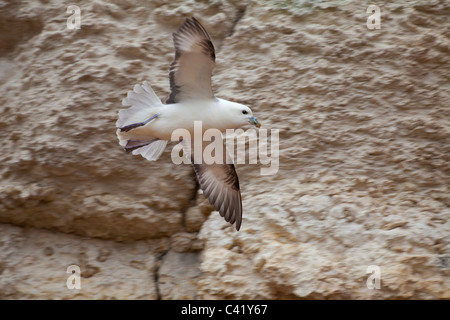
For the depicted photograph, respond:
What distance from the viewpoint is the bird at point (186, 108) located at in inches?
117

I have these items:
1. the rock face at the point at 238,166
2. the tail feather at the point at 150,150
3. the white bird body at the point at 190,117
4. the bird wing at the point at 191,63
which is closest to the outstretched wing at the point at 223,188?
the rock face at the point at 238,166

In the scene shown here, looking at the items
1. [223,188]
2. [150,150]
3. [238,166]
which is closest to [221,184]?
[223,188]

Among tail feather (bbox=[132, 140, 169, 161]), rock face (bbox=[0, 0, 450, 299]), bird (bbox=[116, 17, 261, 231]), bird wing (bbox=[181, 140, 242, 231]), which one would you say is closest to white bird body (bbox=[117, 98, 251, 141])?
bird (bbox=[116, 17, 261, 231])

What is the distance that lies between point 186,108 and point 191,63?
0.24m

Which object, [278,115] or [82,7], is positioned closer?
[278,115]

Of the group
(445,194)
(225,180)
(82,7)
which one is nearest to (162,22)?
(82,7)

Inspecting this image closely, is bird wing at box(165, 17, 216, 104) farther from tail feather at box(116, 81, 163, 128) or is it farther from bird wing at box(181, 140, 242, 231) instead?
bird wing at box(181, 140, 242, 231)

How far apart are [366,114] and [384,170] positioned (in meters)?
0.40

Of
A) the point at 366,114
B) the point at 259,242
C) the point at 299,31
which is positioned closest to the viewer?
the point at 259,242

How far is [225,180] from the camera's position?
11.3ft

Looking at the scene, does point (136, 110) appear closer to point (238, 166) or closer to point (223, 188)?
point (223, 188)

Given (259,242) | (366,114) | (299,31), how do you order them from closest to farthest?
(259,242) < (366,114) < (299,31)

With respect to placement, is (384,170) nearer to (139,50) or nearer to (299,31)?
(299,31)

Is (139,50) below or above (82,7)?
below
